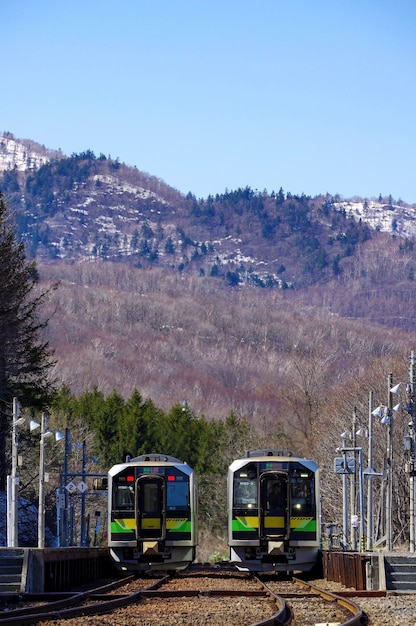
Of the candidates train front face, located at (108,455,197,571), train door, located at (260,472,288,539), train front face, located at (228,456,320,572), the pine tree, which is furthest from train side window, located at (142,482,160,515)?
the pine tree

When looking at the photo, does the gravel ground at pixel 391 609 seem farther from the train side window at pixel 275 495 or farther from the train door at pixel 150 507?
the train door at pixel 150 507

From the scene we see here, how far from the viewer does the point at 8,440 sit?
66438 millimetres

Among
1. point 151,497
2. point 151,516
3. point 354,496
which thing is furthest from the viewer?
point 354,496

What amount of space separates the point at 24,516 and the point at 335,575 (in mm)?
42069

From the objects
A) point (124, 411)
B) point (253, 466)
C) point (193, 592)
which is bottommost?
point (193, 592)

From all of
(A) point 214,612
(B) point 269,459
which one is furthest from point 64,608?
(B) point 269,459

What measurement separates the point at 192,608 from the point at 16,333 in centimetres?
3671

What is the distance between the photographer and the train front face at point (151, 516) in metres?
37.0

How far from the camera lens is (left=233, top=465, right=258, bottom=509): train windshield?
119ft

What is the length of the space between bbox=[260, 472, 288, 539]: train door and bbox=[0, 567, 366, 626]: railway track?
264 inches

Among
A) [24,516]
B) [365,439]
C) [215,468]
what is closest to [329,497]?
[365,439]

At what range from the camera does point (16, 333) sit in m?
57.2

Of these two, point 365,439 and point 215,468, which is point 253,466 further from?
point 215,468

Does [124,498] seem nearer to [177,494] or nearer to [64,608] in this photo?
[177,494]
